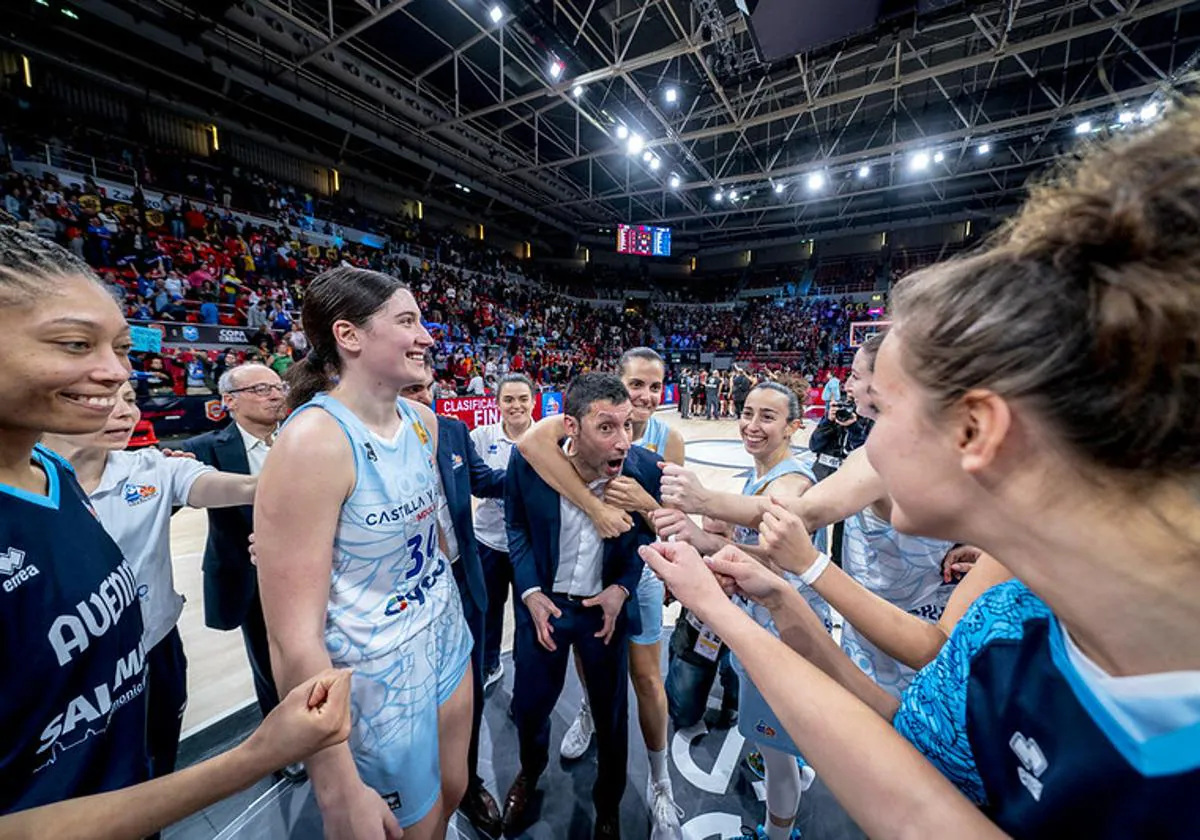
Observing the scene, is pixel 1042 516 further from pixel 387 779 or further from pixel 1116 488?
pixel 387 779

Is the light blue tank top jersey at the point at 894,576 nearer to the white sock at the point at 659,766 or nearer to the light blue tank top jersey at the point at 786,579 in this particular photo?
the light blue tank top jersey at the point at 786,579

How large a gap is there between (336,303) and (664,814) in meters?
2.71

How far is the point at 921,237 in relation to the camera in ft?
88.9

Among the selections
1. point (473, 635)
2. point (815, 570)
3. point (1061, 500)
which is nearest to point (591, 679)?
point (473, 635)

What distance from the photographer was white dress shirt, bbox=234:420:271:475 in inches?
104

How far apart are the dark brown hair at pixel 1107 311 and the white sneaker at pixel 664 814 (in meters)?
2.47

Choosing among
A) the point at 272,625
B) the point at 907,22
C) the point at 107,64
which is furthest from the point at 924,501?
the point at 107,64

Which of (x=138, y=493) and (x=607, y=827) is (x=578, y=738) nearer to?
(x=607, y=827)

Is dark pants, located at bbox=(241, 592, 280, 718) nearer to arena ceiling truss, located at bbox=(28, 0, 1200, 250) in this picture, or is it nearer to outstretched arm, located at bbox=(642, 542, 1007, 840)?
outstretched arm, located at bbox=(642, 542, 1007, 840)

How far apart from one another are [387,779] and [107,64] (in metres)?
20.4

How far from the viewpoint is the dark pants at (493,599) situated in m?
3.15

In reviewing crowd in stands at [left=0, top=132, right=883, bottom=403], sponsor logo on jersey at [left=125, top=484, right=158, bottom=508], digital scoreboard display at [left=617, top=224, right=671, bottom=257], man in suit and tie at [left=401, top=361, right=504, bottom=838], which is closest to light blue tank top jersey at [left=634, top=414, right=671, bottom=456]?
man in suit and tie at [left=401, top=361, right=504, bottom=838]

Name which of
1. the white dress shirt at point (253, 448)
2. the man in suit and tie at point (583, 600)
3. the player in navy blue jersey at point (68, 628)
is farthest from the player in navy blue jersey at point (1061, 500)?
the white dress shirt at point (253, 448)

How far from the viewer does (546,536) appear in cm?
222
